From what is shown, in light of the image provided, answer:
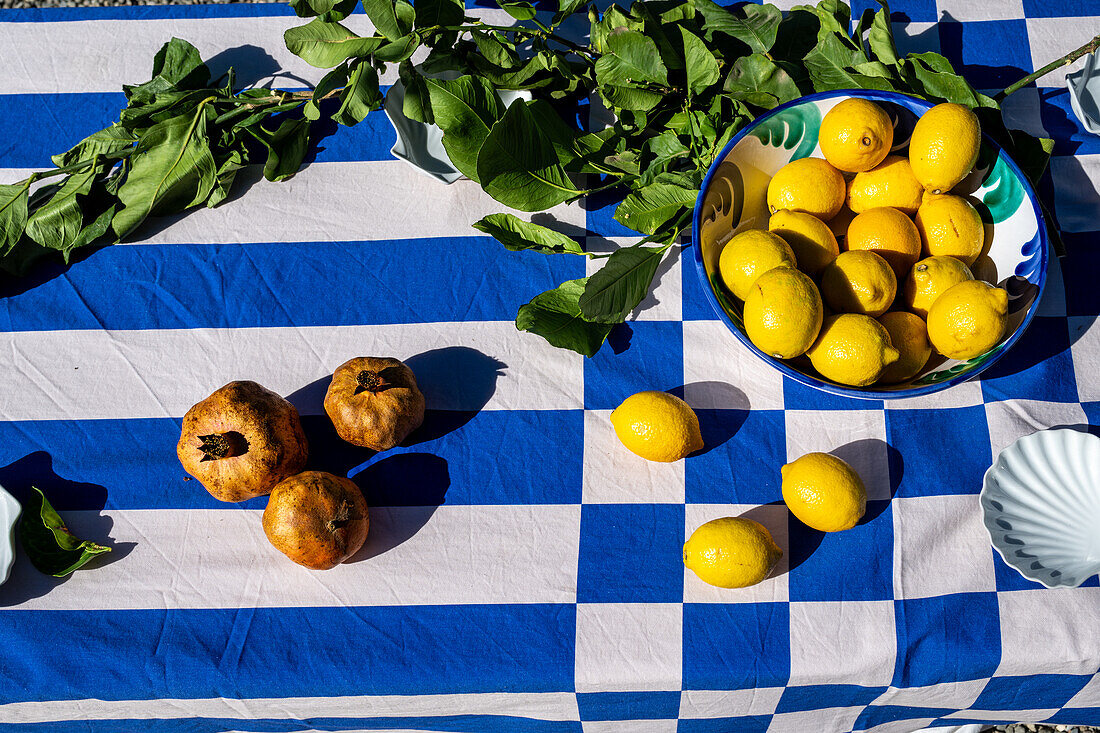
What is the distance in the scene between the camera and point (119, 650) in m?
0.83

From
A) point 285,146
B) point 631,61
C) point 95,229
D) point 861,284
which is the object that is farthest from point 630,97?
point 95,229

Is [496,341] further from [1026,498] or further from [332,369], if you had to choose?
[1026,498]

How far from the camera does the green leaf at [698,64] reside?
2.92 ft

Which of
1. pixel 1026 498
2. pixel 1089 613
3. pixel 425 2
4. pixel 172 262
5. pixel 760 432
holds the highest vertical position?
pixel 425 2

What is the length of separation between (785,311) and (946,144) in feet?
0.83

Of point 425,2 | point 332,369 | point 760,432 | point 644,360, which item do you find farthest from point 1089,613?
point 425,2

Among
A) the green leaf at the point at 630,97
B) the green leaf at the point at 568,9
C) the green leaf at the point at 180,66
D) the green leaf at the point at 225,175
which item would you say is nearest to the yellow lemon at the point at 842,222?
the green leaf at the point at 630,97

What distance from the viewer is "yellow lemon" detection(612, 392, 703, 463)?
826 millimetres

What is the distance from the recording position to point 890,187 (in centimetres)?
83

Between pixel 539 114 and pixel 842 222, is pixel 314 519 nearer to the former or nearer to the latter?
pixel 539 114

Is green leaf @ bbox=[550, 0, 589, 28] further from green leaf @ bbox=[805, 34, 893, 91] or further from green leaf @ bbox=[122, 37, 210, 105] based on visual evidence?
green leaf @ bbox=[122, 37, 210, 105]

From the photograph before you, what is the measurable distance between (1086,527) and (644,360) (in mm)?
503

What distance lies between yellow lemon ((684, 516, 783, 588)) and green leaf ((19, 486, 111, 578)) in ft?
2.16

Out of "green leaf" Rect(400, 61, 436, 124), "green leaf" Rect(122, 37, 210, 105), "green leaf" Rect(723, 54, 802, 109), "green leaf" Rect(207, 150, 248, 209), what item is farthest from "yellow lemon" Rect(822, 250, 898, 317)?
"green leaf" Rect(122, 37, 210, 105)
